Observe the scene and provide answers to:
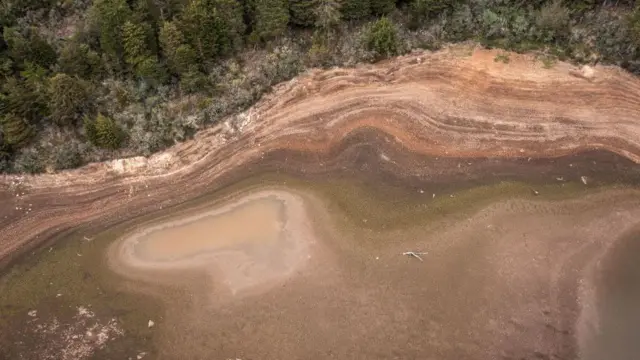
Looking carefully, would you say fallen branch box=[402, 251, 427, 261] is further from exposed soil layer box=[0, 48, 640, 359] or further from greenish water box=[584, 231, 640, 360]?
greenish water box=[584, 231, 640, 360]

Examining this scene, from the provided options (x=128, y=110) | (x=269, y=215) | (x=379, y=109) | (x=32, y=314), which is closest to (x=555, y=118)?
(x=379, y=109)

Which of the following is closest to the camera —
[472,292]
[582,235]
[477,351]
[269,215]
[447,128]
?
[477,351]

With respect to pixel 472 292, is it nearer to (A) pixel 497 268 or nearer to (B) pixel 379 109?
(A) pixel 497 268

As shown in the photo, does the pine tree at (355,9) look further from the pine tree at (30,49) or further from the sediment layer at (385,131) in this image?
the pine tree at (30,49)

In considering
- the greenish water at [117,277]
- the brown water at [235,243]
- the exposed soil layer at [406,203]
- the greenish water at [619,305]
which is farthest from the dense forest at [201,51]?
the greenish water at [619,305]

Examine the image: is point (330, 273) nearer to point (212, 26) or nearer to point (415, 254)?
point (415, 254)
